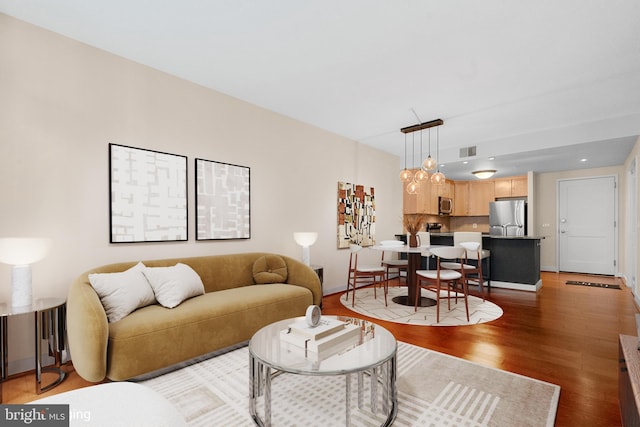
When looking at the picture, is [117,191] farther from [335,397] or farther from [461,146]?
[461,146]

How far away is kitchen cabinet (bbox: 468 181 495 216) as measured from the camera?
8289mm

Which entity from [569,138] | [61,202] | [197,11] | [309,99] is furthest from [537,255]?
[61,202]

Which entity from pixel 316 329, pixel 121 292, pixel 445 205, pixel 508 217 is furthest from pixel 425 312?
pixel 508 217

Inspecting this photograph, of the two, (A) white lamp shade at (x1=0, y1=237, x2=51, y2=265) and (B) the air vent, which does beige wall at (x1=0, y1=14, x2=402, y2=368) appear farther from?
(B) the air vent

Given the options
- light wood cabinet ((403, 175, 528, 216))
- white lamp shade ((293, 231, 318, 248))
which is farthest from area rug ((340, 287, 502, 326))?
light wood cabinet ((403, 175, 528, 216))

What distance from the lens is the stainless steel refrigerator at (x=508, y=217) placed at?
7469 millimetres

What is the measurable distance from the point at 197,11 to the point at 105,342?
2.38 meters

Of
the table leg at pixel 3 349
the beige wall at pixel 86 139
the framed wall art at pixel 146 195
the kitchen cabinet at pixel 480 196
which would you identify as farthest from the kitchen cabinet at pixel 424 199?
the table leg at pixel 3 349

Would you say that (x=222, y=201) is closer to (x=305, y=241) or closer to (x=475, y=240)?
(x=305, y=241)

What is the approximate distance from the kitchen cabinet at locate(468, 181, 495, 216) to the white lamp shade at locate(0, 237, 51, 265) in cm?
882

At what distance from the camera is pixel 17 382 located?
224cm

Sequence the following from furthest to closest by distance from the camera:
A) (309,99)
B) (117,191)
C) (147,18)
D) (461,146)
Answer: (461,146) < (309,99) < (117,191) < (147,18)

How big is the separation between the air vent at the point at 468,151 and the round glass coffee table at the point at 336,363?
4760 millimetres

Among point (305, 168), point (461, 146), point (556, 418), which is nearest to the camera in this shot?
point (556, 418)
